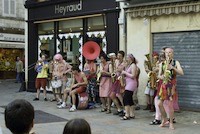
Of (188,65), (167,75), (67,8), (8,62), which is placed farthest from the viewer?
(8,62)

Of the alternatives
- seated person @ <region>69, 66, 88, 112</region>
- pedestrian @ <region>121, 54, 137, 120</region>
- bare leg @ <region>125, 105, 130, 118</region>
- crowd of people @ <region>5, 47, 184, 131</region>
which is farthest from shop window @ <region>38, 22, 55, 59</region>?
bare leg @ <region>125, 105, 130, 118</region>

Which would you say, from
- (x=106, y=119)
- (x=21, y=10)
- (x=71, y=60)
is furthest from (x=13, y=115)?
(x=21, y=10)

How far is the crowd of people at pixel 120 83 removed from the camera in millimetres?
8648

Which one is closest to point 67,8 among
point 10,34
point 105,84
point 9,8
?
point 105,84

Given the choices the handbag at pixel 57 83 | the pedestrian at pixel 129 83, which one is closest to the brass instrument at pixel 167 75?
the pedestrian at pixel 129 83

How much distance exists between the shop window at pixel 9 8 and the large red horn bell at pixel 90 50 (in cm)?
1735

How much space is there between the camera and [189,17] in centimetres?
1119

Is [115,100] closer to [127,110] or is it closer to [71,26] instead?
[127,110]

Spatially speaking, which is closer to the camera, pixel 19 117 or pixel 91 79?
pixel 19 117

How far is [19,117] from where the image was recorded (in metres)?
2.62

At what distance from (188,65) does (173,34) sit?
3.51 feet

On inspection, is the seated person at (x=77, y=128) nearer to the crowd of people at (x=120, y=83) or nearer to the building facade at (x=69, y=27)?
the crowd of people at (x=120, y=83)

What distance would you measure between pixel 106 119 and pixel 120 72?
141 cm

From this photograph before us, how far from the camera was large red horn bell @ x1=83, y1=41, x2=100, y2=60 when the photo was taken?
12.4 meters
